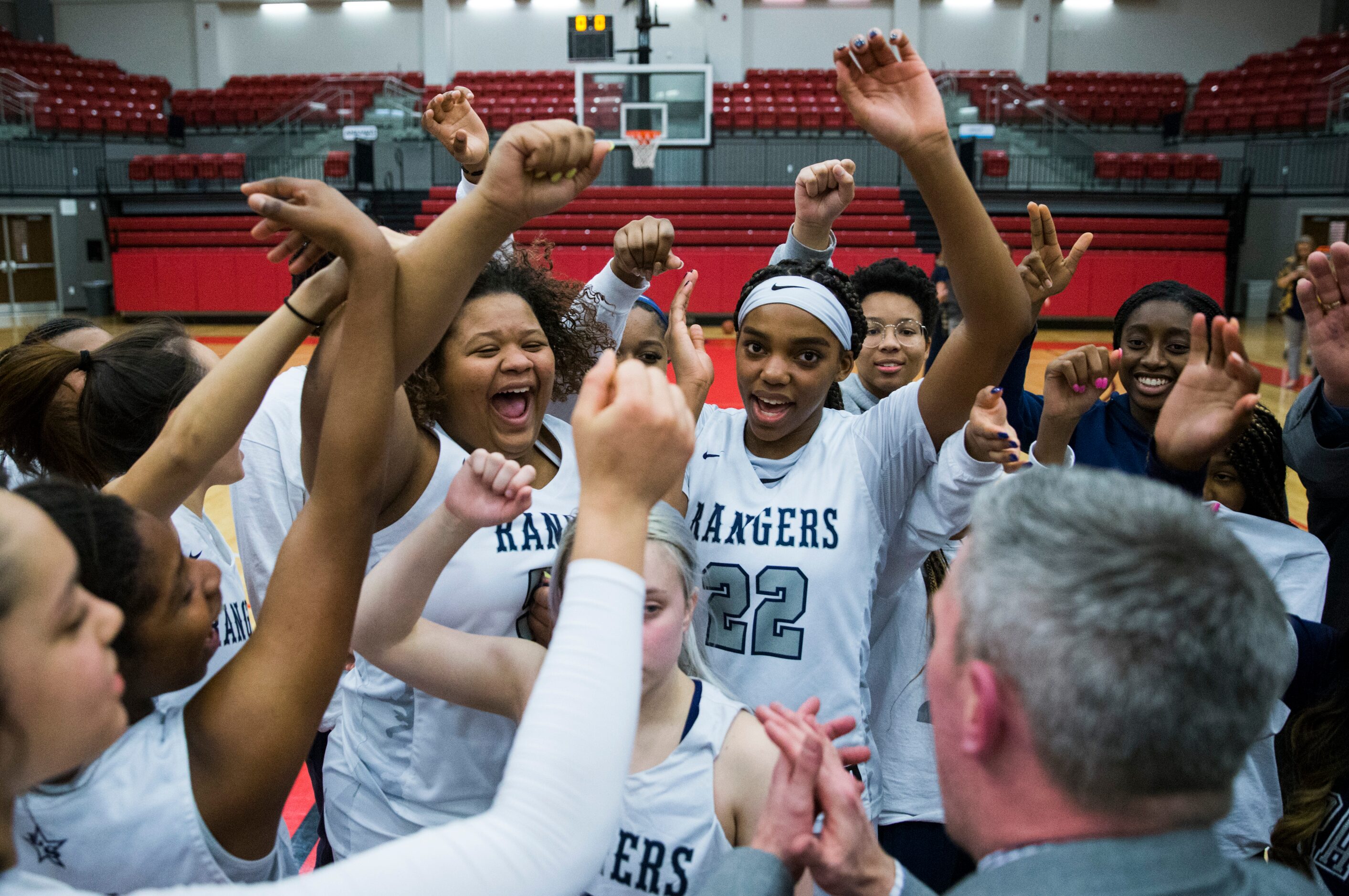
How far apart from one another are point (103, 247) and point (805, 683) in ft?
62.5

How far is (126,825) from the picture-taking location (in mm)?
1117

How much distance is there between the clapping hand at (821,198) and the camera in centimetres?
247

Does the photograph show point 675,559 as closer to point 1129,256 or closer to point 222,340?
point 222,340

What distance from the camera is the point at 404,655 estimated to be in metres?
1.56

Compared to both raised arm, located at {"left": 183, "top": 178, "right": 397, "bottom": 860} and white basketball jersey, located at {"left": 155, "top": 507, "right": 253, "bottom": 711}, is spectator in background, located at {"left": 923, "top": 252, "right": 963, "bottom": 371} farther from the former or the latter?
raised arm, located at {"left": 183, "top": 178, "right": 397, "bottom": 860}

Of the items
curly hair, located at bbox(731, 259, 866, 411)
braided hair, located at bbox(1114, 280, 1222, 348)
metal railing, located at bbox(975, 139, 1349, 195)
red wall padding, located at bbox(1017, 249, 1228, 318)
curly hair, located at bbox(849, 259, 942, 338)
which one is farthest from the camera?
metal railing, located at bbox(975, 139, 1349, 195)

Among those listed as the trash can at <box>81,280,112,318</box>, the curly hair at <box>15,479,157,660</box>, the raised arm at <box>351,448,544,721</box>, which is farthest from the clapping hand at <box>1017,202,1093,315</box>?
→ the trash can at <box>81,280,112,318</box>

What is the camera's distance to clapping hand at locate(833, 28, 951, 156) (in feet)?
5.26

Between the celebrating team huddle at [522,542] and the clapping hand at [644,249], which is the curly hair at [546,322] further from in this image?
the clapping hand at [644,249]

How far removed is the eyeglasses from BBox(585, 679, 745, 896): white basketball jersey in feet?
6.83

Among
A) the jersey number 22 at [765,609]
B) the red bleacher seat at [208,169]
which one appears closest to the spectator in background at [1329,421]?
the jersey number 22 at [765,609]

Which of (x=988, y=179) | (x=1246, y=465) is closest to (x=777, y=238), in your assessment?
(x=988, y=179)

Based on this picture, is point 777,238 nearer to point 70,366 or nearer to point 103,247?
point 103,247

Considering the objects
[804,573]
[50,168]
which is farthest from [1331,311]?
[50,168]
